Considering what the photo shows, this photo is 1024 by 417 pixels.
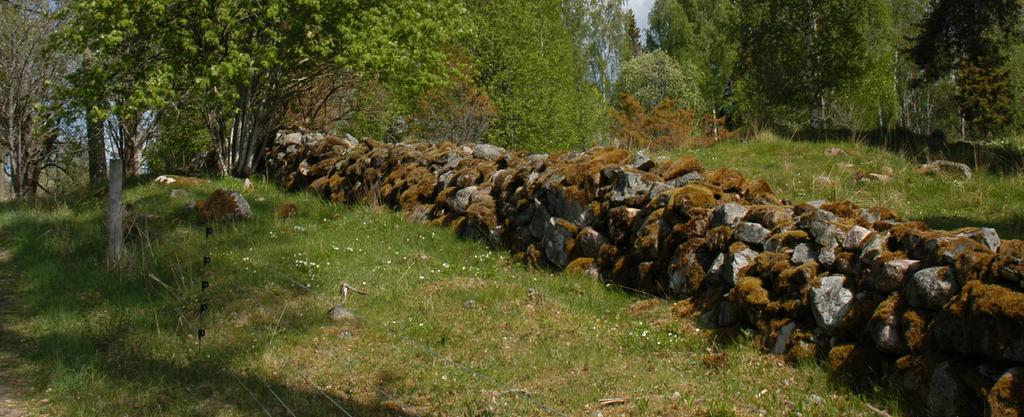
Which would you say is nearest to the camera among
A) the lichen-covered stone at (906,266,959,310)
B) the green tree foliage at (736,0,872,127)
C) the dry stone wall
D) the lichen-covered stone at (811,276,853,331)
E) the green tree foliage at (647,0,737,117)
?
the dry stone wall

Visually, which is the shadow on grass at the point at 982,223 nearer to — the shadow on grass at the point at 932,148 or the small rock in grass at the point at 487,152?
the shadow on grass at the point at 932,148

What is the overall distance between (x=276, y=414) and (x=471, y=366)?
57.4 inches

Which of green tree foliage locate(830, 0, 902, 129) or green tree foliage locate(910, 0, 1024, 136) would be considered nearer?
green tree foliage locate(910, 0, 1024, 136)

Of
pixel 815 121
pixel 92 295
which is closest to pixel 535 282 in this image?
pixel 92 295

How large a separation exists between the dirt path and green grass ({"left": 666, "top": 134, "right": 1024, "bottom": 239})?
9015 mm

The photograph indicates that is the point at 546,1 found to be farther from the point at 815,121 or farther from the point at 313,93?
the point at 313,93

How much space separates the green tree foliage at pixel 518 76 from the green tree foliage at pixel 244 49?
472 inches

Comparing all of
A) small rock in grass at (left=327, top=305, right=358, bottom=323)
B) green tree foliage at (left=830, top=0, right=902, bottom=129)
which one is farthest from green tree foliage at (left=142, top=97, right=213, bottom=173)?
green tree foliage at (left=830, top=0, right=902, bottom=129)

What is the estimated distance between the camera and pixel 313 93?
684 inches

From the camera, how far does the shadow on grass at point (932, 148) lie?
1321 cm

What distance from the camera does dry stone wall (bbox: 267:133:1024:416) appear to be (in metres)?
4.48

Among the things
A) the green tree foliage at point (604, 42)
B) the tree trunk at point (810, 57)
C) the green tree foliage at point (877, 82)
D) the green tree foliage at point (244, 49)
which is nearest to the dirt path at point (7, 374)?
the green tree foliage at point (244, 49)

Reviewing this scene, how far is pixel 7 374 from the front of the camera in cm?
616

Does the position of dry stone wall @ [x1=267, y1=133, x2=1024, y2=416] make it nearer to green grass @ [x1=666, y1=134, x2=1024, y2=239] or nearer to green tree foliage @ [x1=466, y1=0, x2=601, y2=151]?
green grass @ [x1=666, y1=134, x2=1024, y2=239]
